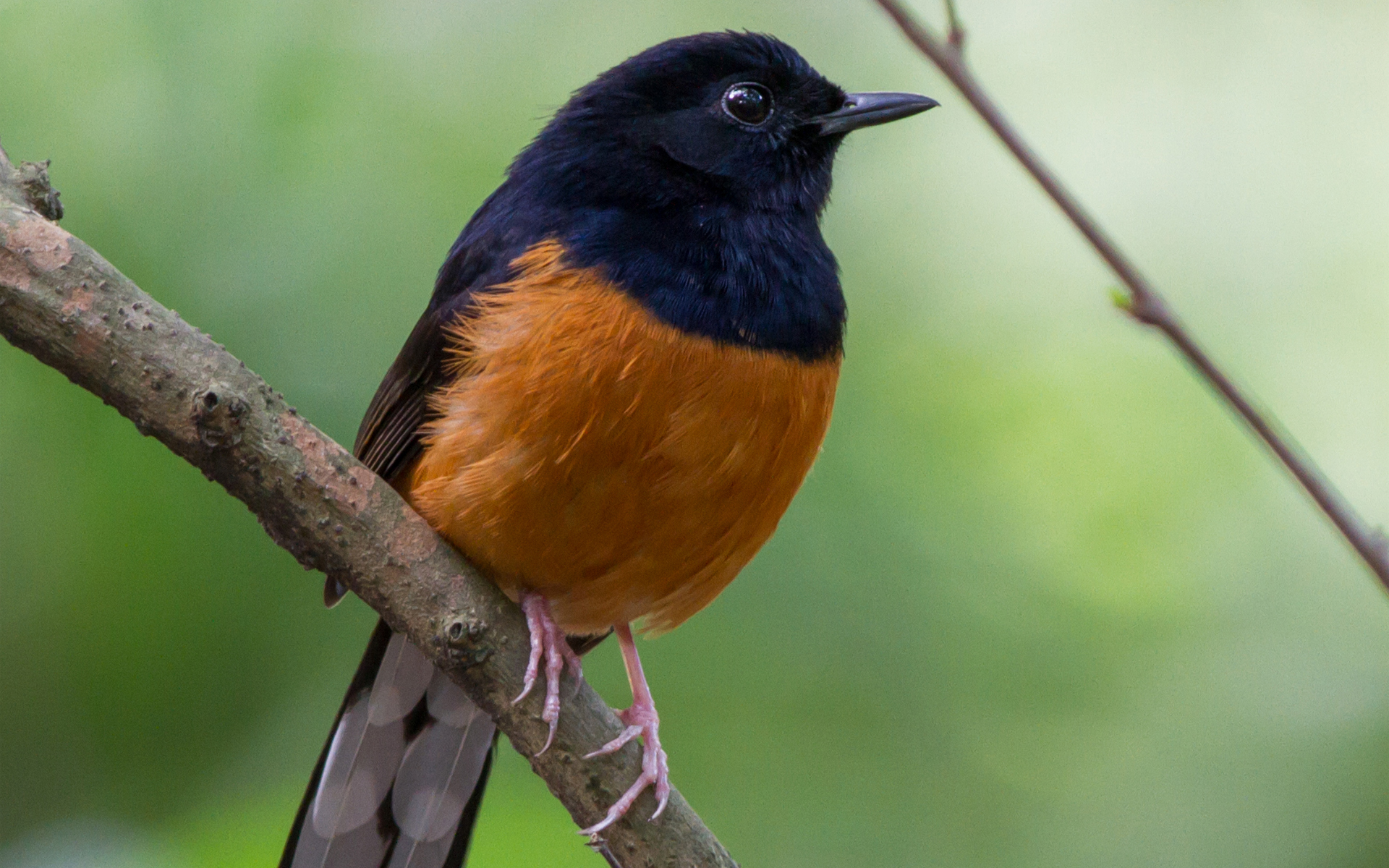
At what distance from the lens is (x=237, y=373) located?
2.88 metres

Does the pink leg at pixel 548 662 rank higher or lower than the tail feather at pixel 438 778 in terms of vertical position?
higher

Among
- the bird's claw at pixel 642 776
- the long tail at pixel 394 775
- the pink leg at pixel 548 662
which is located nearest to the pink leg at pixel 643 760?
the bird's claw at pixel 642 776

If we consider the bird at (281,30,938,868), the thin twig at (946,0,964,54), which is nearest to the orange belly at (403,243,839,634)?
the bird at (281,30,938,868)

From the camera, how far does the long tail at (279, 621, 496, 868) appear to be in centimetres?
412

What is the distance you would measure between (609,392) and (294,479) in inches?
30.8

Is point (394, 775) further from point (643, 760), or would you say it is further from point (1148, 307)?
point (1148, 307)

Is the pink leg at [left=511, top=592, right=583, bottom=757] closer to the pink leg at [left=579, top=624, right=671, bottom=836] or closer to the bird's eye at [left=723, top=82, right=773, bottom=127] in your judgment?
the pink leg at [left=579, top=624, right=671, bottom=836]

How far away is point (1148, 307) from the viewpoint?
1581mm

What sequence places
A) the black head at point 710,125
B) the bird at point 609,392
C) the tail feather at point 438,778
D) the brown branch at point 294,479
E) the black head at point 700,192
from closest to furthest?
1. the brown branch at point 294,479
2. the bird at point 609,392
3. the black head at point 700,192
4. the black head at point 710,125
5. the tail feather at point 438,778

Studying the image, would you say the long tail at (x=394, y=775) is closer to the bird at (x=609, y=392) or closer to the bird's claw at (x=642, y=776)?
the bird at (x=609, y=392)

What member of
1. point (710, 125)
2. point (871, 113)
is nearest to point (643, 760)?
point (710, 125)

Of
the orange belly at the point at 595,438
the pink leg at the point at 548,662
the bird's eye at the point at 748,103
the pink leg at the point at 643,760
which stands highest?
the bird's eye at the point at 748,103

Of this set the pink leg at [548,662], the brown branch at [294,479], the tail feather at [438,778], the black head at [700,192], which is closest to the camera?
the brown branch at [294,479]

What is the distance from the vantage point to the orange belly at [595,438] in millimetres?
3338
